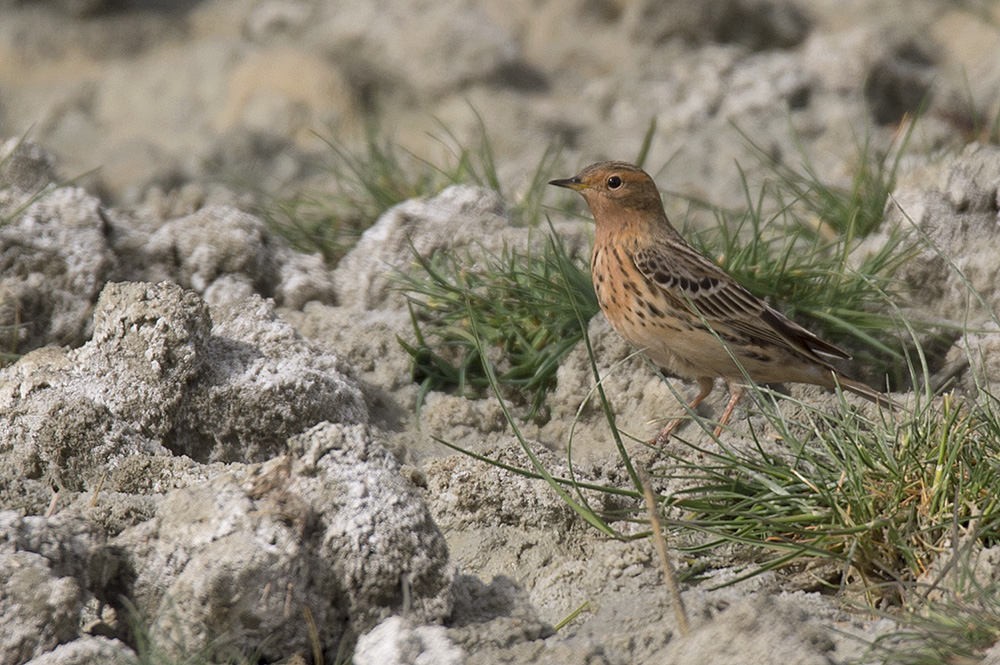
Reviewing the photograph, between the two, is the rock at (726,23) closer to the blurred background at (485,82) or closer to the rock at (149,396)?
the blurred background at (485,82)

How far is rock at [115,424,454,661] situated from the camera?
2.87m

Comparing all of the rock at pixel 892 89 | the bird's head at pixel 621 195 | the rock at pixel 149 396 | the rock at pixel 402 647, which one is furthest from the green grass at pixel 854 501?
the rock at pixel 892 89

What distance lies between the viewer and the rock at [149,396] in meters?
3.64

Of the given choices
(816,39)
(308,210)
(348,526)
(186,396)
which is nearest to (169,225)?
(308,210)

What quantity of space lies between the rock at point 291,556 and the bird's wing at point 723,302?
179 cm

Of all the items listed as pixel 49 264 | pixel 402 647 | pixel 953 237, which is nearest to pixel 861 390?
pixel 953 237

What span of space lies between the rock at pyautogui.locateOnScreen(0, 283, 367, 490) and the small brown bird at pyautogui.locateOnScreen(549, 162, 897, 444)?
4.15 ft

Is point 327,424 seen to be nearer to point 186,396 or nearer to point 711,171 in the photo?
point 186,396

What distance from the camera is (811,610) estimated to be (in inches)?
122

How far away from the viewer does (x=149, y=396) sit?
12.4 ft

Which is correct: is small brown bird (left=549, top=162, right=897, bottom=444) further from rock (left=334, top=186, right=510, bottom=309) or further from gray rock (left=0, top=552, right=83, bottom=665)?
gray rock (left=0, top=552, right=83, bottom=665)

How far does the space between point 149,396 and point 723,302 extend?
7.61ft

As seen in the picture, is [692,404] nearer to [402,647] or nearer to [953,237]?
[953,237]

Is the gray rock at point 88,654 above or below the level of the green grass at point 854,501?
below
